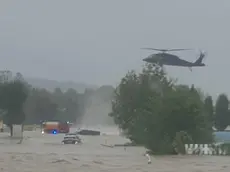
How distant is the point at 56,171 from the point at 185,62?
86.9 meters

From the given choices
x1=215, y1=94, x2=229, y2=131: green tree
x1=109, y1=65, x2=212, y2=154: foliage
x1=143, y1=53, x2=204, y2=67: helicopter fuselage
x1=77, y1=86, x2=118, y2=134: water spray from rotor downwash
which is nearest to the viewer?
x1=109, y1=65, x2=212, y2=154: foliage

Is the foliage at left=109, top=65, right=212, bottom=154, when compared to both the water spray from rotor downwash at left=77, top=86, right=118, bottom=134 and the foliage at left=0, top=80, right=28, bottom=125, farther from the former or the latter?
the water spray from rotor downwash at left=77, top=86, right=118, bottom=134

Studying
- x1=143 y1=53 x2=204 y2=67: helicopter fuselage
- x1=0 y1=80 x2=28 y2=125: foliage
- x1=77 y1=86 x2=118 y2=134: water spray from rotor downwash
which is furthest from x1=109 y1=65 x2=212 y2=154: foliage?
x1=77 y1=86 x2=118 y2=134: water spray from rotor downwash

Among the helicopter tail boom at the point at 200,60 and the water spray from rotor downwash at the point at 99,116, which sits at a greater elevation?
the helicopter tail boom at the point at 200,60

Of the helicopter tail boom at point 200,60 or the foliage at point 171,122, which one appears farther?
the helicopter tail boom at point 200,60

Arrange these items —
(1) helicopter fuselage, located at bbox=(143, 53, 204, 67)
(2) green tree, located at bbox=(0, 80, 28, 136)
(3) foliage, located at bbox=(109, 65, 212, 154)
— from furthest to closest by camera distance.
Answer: (2) green tree, located at bbox=(0, 80, 28, 136) < (1) helicopter fuselage, located at bbox=(143, 53, 204, 67) < (3) foliage, located at bbox=(109, 65, 212, 154)

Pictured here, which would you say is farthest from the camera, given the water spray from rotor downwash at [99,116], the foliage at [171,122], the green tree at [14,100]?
the water spray from rotor downwash at [99,116]

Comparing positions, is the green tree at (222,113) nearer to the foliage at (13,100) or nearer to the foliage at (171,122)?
the foliage at (13,100)

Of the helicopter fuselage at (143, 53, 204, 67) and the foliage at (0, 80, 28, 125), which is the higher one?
the helicopter fuselage at (143, 53, 204, 67)

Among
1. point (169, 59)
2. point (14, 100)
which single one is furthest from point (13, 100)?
point (169, 59)

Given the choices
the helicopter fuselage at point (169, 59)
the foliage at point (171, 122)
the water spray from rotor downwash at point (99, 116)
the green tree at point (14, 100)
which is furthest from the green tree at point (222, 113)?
the foliage at point (171, 122)

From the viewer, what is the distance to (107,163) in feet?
118

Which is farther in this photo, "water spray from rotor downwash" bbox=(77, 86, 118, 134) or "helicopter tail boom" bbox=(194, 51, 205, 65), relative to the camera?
"water spray from rotor downwash" bbox=(77, 86, 118, 134)

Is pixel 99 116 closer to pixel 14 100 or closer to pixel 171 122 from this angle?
pixel 14 100
